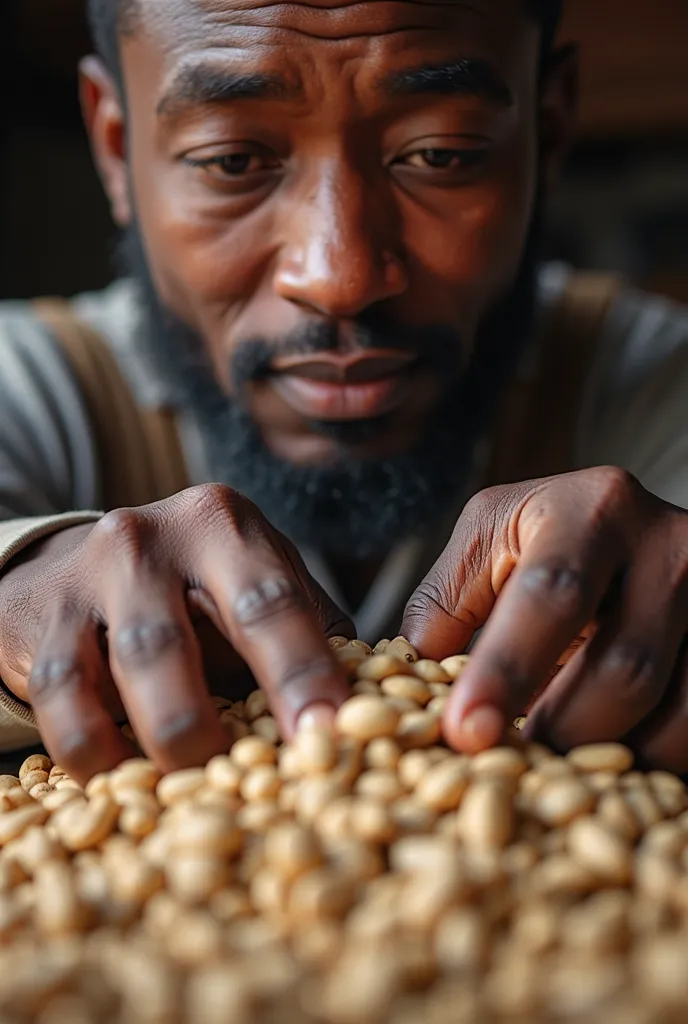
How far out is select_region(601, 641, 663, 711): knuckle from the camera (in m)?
0.60

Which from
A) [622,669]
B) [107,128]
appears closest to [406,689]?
[622,669]

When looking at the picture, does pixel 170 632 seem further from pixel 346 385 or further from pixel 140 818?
pixel 346 385

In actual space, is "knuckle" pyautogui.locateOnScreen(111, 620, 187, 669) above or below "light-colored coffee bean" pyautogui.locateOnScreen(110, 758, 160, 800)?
above

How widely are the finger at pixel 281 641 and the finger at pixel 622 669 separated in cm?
13

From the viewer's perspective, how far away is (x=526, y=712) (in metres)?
0.68

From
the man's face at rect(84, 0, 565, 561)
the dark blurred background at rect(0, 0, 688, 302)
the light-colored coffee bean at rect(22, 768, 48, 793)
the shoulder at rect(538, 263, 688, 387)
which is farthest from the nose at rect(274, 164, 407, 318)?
the dark blurred background at rect(0, 0, 688, 302)

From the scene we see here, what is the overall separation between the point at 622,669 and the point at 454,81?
2.13ft

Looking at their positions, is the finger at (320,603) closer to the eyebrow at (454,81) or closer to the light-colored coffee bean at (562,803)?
the light-colored coffee bean at (562,803)

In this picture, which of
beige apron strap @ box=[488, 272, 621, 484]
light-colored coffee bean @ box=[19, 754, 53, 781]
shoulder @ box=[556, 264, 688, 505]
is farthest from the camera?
beige apron strap @ box=[488, 272, 621, 484]

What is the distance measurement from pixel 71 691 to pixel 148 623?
64 millimetres

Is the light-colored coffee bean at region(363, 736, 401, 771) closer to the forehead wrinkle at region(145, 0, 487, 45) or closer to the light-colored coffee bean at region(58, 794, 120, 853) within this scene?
the light-colored coffee bean at region(58, 794, 120, 853)

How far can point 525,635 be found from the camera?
57cm

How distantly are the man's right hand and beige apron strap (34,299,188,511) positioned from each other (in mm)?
756

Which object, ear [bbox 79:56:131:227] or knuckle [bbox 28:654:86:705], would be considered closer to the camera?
knuckle [bbox 28:654:86:705]
